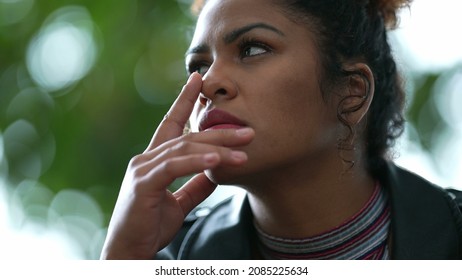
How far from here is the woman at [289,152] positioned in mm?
1492

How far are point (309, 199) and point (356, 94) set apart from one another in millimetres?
290

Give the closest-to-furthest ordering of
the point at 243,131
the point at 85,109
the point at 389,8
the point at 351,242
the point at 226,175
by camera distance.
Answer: the point at 243,131, the point at 226,175, the point at 351,242, the point at 389,8, the point at 85,109

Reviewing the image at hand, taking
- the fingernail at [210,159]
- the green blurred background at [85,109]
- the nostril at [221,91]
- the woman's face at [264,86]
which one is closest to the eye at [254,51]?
the woman's face at [264,86]

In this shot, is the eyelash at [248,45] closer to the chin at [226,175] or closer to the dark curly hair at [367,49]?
the dark curly hair at [367,49]

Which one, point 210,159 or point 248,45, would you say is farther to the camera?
point 248,45

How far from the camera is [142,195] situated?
1.43 m

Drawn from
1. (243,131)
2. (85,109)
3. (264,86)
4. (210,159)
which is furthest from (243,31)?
(85,109)

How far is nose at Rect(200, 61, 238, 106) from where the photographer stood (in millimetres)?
1509

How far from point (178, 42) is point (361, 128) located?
154 centimetres

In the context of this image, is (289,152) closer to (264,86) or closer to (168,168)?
(264,86)

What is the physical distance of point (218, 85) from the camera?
151cm

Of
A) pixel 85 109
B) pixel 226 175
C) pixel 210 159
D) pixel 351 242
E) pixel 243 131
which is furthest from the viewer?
pixel 85 109

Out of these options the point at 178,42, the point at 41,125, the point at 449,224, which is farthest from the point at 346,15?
the point at 41,125

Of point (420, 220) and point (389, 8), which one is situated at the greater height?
point (389, 8)
